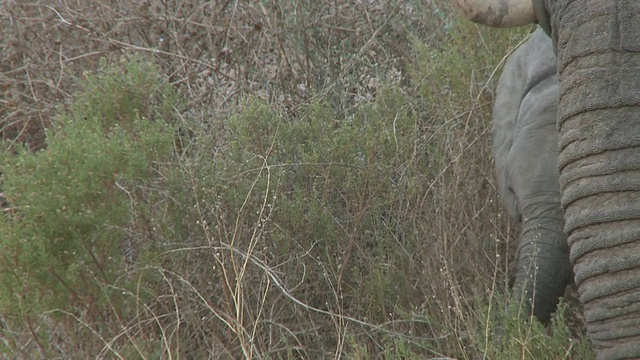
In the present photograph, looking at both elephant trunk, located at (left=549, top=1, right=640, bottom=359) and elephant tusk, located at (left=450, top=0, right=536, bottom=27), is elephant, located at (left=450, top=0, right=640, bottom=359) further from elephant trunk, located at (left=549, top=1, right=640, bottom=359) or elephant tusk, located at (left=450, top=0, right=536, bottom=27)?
elephant tusk, located at (left=450, top=0, right=536, bottom=27)

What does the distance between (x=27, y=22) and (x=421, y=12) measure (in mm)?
2212

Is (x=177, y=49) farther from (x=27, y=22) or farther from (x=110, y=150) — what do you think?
(x=110, y=150)

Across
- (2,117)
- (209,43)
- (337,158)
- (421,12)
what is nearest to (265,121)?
(337,158)

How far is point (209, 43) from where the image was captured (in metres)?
6.43

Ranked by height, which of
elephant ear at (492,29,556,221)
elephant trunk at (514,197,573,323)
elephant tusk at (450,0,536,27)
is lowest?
elephant trunk at (514,197,573,323)

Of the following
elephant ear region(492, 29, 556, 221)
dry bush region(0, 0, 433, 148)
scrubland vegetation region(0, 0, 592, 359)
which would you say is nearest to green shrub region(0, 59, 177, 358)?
scrubland vegetation region(0, 0, 592, 359)

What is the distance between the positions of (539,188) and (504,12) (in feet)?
3.06

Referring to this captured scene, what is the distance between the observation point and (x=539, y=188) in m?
4.31

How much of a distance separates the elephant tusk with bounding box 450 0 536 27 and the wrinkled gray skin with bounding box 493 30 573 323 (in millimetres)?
714

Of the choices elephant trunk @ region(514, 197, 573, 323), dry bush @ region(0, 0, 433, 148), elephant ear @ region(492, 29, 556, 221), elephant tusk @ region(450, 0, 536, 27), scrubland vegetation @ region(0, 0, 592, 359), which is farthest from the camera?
dry bush @ region(0, 0, 433, 148)

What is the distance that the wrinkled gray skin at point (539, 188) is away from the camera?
4.26 m

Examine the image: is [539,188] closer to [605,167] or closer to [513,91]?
[513,91]

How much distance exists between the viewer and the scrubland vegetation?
181 inches

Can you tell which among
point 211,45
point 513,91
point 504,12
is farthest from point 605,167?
point 211,45
